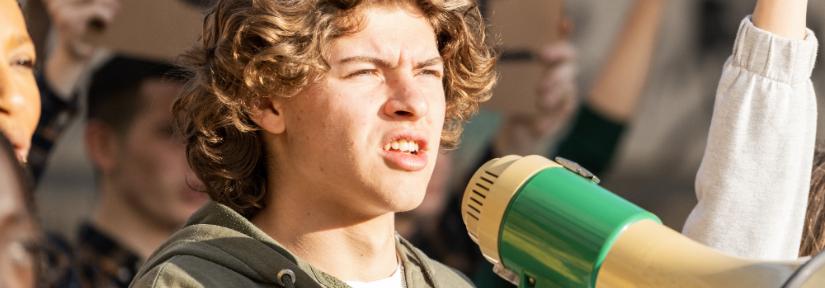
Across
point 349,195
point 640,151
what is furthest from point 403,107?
point 640,151

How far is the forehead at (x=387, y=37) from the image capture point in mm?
2422

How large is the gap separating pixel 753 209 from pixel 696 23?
298cm

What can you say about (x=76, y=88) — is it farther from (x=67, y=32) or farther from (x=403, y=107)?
(x=403, y=107)

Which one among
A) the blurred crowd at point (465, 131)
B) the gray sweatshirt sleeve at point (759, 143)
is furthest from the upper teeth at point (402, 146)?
the blurred crowd at point (465, 131)

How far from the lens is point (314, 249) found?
2441 mm

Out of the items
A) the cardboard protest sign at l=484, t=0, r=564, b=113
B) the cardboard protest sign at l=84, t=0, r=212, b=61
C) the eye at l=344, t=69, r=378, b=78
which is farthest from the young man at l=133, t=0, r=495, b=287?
the cardboard protest sign at l=484, t=0, r=564, b=113

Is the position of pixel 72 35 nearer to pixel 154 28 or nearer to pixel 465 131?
pixel 154 28


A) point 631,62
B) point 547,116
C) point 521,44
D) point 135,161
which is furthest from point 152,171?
point 631,62

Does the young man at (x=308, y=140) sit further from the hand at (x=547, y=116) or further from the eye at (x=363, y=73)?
the hand at (x=547, y=116)

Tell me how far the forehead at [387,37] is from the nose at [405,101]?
0.05m

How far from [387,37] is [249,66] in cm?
25

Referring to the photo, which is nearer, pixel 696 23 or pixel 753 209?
pixel 753 209

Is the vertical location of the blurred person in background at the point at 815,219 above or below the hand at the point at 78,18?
above

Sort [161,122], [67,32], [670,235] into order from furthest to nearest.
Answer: [161,122] → [67,32] → [670,235]
